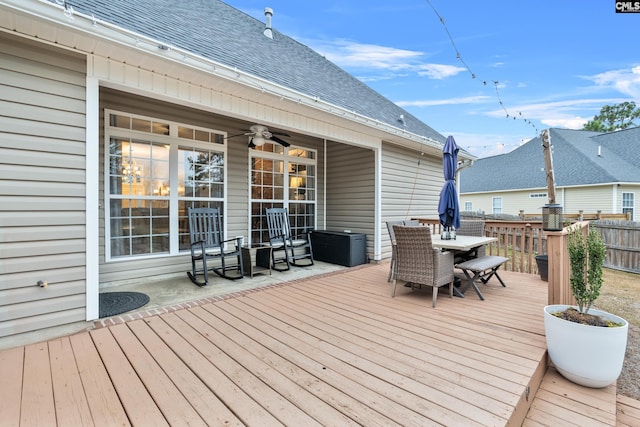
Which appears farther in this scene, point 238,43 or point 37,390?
point 238,43

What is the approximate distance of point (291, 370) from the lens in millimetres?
1956

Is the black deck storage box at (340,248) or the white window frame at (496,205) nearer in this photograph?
the black deck storage box at (340,248)

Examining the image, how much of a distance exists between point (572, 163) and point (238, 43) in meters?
16.8

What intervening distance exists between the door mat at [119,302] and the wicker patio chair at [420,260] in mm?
3120

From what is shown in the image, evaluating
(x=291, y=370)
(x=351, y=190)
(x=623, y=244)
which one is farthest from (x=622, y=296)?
(x=291, y=370)

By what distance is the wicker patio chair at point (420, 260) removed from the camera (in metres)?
3.27

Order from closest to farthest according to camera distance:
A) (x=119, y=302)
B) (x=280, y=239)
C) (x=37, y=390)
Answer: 1. (x=37, y=390)
2. (x=119, y=302)
3. (x=280, y=239)

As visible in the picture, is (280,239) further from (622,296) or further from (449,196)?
(622,296)

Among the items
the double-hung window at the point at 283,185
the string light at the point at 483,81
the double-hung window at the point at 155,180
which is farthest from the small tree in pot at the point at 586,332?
the double-hung window at the point at 155,180

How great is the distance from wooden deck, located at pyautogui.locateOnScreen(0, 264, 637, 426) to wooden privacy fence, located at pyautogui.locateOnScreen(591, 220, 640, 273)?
6.13 metres

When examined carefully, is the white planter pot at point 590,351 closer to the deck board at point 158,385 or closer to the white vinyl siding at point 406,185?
the deck board at point 158,385

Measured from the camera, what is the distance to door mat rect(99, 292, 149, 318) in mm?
3021

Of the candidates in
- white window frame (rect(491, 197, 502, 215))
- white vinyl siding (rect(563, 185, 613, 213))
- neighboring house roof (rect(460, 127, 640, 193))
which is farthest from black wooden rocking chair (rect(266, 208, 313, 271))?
white window frame (rect(491, 197, 502, 215))

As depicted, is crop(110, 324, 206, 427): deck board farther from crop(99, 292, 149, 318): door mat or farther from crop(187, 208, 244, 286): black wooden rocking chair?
crop(187, 208, 244, 286): black wooden rocking chair
